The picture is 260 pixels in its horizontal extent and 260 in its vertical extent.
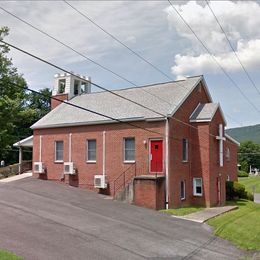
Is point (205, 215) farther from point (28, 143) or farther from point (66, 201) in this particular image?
point (28, 143)

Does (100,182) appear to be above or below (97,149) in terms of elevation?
below

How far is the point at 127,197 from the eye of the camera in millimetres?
25203

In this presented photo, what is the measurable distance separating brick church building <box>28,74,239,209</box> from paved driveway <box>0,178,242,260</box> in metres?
3.74

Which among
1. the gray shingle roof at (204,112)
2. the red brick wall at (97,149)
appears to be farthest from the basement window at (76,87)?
the gray shingle roof at (204,112)

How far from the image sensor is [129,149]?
28.0 metres

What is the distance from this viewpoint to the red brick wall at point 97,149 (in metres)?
27.1

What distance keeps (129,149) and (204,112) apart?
235 inches

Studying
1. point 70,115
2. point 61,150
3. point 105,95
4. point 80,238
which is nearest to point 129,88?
point 105,95

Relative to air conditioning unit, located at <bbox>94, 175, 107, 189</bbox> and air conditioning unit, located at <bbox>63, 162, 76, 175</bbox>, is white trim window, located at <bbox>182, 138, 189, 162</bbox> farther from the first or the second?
air conditioning unit, located at <bbox>63, 162, 76, 175</bbox>

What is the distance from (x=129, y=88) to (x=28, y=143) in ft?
33.3

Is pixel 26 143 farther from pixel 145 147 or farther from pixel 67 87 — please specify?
pixel 145 147

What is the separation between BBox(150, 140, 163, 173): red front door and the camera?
87.3ft

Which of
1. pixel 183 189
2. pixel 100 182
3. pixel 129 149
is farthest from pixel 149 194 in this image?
pixel 100 182

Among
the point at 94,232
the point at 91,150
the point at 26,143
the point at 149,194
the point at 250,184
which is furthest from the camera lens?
the point at 250,184
